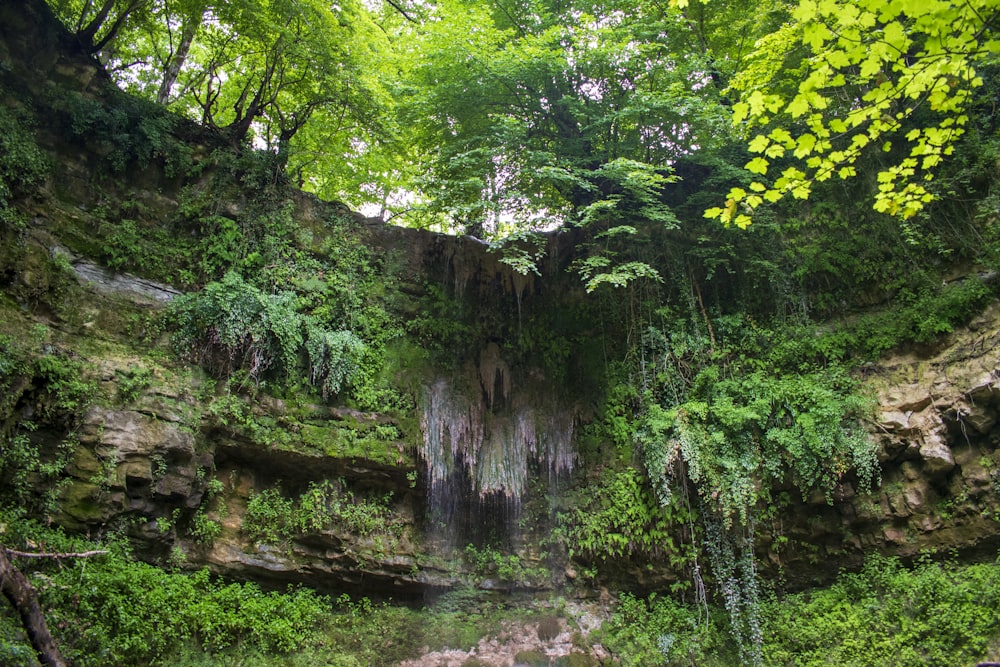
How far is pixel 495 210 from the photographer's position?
923 centimetres

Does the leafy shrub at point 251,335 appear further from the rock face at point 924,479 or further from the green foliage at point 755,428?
the rock face at point 924,479

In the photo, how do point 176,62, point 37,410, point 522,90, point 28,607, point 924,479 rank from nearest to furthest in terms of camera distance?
1. point 28,607
2. point 37,410
3. point 924,479
4. point 522,90
5. point 176,62

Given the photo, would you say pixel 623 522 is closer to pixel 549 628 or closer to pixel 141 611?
pixel 549 628

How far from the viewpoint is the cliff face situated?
6.47 metres

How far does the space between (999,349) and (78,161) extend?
1269 centimetres

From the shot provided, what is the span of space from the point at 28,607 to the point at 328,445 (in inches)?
160

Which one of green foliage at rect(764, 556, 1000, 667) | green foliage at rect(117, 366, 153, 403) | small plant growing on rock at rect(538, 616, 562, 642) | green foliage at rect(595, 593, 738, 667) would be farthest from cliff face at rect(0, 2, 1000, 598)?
small plant growing on rock at rect(538, 616, 562, 642)

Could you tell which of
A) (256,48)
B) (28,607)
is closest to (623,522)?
(28,607)

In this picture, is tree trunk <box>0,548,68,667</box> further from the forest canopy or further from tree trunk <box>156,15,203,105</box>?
tree trunk <box>156,15,203,105</box>

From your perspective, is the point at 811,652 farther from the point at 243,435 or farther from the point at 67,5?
the point at 67,5

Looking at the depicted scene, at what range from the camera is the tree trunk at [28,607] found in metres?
3.72

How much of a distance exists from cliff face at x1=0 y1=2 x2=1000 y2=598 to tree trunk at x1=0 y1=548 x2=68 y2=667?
218 cm

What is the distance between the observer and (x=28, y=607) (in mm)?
3904

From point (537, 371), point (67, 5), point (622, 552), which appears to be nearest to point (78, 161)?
point (67, 5)
